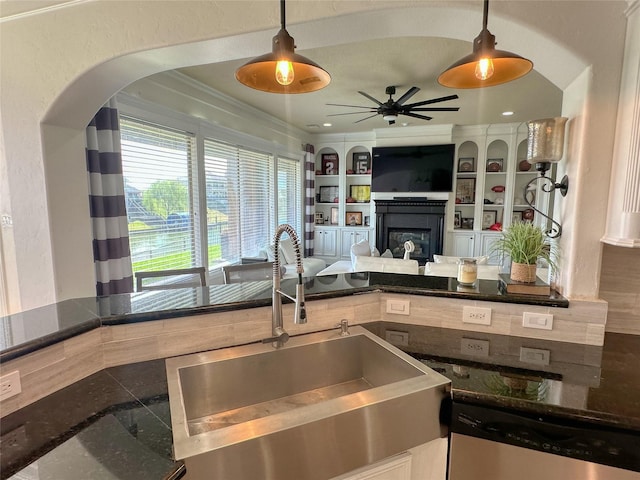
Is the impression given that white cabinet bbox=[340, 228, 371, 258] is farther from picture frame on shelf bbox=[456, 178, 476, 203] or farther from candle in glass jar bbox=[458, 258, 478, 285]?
candle in glass jar bbox=[458, 258, 478, 285]

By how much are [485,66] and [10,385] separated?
1.73 metres

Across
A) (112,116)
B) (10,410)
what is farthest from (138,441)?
A: (112,116)

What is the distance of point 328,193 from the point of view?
724 centimetres

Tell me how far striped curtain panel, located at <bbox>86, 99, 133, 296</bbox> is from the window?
11.3 inches

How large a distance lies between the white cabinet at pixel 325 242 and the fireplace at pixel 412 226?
0.96m

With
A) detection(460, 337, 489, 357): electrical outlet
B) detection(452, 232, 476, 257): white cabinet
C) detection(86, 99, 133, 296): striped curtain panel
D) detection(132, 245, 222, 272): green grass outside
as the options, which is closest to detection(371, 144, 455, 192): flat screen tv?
detection(452, 232, 476, 257): white cabinet

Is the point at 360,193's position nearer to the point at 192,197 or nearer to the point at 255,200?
the point at 255,200

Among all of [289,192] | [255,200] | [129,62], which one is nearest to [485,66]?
[129,62]

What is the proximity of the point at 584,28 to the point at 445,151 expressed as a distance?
490cm

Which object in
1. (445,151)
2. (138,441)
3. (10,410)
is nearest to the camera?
(138,441)

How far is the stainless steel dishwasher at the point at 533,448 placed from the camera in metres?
0.94

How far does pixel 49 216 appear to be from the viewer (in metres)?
2.04

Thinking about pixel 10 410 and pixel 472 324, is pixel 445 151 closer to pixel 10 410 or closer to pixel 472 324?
pixel 472 324

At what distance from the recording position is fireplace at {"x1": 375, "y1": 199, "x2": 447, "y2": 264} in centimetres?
613
